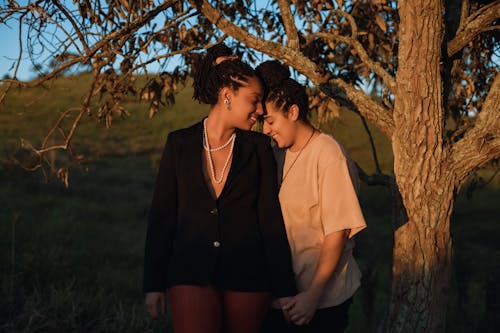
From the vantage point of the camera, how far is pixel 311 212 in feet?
9.12

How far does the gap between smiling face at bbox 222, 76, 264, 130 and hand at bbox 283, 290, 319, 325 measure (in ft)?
2.81

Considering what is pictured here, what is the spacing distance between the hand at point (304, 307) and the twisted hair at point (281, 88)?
867 millimetres

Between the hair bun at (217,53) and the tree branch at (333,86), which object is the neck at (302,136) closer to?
the hair bun at (217,53)

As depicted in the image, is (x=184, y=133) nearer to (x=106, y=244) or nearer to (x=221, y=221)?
(x=221, y=221)

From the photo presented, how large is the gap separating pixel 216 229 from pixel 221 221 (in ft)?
0.17

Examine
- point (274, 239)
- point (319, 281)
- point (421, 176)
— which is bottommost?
point (319, 281)

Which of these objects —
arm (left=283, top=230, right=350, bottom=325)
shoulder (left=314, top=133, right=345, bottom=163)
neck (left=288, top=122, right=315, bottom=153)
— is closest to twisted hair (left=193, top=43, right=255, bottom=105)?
neck (left=288, top=122, right=315, bottom=153)

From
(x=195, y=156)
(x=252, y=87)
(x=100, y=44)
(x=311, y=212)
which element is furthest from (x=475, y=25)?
(x=100, y=44)

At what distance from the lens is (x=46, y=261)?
8.32 m

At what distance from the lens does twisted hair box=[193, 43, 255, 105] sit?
282 centimetres

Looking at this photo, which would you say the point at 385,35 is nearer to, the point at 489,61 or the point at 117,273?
the point at 489,61

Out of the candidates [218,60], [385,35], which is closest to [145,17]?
[218,60]

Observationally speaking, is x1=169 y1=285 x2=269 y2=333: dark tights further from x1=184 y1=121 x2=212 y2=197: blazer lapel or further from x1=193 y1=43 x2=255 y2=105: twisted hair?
x1=193 y1=43 x2=255 y2=105: twisted hair

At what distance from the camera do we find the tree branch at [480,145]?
143 inches
